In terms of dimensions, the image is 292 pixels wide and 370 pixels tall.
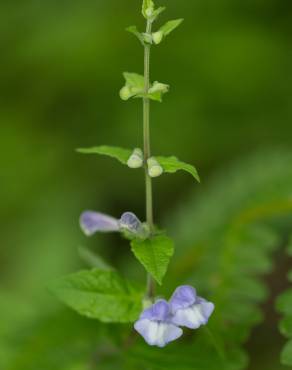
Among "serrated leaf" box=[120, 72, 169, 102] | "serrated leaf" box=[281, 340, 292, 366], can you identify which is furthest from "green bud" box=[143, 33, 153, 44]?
"serrated leaf" box=[281, 340, 292, 366]

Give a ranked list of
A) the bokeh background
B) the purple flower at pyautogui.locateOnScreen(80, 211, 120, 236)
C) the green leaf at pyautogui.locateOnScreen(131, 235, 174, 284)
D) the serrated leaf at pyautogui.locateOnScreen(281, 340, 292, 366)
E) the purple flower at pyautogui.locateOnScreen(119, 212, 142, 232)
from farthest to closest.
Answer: the bokeh background
the purple flower at pyautogui.locateOnScreen(80, 211, 120, 236)
the serrated leaf at pyautogui.locateOnScreen(281, 340, 292, 366)
the purple flower at pyautogui.locateOnScreen(119, 212, 142, 232)
the green leaf at pyautogui.locateOnScreen(131, 235, 174, 284)

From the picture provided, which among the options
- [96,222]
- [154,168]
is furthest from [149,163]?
[96,222]

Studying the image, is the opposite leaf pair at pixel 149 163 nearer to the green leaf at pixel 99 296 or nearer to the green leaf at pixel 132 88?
the green leaf at pixel 132 88

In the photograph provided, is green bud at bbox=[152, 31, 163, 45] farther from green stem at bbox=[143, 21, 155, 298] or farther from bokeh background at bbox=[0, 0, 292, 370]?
bokeh background at bbox=[0, 0, 292, 370]

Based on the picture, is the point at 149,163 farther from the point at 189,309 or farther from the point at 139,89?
the point at 189,309

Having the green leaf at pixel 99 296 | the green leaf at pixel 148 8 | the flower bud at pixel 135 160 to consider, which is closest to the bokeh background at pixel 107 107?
the green leaf at pixel 99 296

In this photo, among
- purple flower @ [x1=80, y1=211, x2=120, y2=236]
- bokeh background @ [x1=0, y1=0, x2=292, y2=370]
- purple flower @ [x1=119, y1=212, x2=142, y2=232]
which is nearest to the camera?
purple flower @ [x1=119, y1=212, x2=142, y2=232]

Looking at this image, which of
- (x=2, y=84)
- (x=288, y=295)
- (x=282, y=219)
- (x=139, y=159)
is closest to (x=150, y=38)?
(x=139, y=159)
